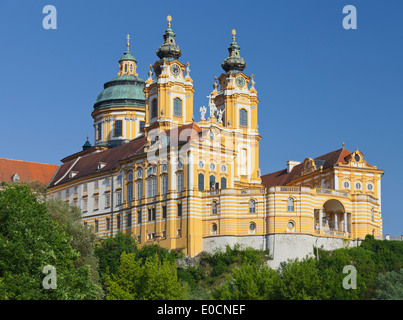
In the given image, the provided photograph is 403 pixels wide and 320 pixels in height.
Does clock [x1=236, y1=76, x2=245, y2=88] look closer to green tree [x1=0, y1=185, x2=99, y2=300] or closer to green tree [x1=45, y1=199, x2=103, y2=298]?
green tree [x1=45, y1=199, x2=103, y2=298]

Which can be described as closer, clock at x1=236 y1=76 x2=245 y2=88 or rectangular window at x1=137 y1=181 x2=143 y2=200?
rectangular window at x1=137 y1=181 x2=143 y2=200

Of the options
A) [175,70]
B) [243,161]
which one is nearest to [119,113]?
[175,70]

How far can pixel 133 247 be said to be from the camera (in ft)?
368

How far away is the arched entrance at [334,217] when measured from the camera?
113500 mm

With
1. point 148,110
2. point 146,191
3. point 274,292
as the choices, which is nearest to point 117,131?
point 148,110

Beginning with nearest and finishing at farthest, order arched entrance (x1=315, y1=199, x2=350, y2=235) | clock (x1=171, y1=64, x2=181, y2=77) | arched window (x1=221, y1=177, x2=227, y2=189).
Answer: arched entrance (x1=315, y1=199, x2=350, y2=235)
arched window (x1=221, y1=177, x2=227, y2=189)
clock (x1=171, y1=64, x2=181, y2=77)

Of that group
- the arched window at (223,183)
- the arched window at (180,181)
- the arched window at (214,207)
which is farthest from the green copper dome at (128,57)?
the arched window at (214,207)

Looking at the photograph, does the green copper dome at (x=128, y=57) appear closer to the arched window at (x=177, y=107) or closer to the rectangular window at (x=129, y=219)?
the arched window at (x=177, y=107)

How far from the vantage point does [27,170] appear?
464 ft

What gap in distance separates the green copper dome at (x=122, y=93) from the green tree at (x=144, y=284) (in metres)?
54.0

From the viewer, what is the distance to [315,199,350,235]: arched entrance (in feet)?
372

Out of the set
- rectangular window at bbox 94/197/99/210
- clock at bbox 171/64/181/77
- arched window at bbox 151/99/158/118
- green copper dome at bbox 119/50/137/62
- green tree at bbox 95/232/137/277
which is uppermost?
green copper dome at bbox 119/50/137/62

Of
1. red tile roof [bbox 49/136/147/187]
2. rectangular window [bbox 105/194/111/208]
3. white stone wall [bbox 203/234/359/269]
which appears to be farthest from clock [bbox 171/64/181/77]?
white stone wall [bbox 203/234/359/269]
